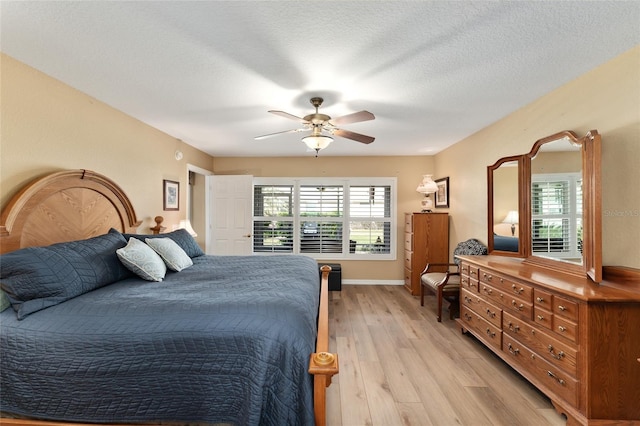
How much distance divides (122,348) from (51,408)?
0.46 meters

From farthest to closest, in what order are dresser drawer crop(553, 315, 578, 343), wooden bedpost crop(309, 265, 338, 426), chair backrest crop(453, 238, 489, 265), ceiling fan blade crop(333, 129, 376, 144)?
chair backrest crop(453, 238, 489, 265), ceiling fan blade crop(333, 129, 376, 144), dresser drawer crop(553, 315, 578, 343), wooden bedpost crop(309, 265, 338, 426)

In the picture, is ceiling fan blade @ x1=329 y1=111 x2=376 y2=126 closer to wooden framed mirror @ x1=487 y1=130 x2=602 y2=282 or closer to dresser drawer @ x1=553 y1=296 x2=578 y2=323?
wooden framed mirror @ x1=487 y1=130 x2=602 y2=282

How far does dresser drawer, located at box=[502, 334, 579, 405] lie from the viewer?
1.75m

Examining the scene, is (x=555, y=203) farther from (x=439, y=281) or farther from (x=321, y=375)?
(x=321, y=375)

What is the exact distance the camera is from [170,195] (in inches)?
153

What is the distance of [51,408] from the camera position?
1.31m

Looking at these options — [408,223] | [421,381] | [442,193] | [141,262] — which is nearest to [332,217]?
[408,223]

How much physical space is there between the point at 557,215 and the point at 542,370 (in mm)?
1292

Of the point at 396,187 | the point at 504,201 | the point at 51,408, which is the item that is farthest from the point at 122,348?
the point at 396,187

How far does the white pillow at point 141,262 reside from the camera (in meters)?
2.12

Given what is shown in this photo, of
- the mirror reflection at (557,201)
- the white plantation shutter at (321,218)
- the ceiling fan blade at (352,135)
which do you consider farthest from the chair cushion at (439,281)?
the ceiling fan blade at (352,135)

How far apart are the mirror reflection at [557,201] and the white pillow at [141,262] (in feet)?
11.0

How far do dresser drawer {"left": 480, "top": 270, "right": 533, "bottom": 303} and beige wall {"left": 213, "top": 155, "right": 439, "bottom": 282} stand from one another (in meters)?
2.60

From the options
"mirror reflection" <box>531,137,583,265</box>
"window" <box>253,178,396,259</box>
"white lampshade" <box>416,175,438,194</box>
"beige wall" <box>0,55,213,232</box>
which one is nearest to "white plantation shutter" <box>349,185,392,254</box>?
"window" <box>253,178,396,259</box>
